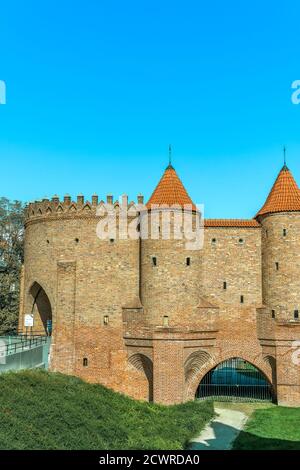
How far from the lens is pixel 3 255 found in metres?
36.3

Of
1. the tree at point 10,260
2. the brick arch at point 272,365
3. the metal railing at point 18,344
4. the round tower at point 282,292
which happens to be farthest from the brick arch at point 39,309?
the brick arch at point 272,365

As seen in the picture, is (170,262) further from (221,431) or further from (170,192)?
(221,431)

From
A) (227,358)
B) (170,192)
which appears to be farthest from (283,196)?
(227,358)

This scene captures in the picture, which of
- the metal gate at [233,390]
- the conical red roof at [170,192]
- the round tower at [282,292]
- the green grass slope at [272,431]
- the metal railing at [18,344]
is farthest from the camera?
the metal gate at [233,390]

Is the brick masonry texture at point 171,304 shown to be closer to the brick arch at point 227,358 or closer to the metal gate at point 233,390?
the brick arch at point 227,358

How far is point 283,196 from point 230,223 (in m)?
2.96

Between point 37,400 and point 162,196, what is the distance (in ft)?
39.3

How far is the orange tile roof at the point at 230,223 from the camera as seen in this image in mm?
25203

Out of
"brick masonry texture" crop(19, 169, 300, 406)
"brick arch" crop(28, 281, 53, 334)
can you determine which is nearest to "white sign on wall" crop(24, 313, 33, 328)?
"brick arch" crop(28, 281, 53, 334)

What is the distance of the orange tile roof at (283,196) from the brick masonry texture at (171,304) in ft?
1.37

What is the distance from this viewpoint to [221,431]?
19781 mm

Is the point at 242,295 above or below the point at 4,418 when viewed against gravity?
above

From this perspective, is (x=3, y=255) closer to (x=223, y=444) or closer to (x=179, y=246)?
(x=179, y=246)
